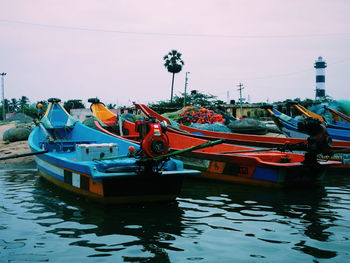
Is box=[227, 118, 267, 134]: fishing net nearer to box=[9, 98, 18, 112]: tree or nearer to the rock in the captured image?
the rock

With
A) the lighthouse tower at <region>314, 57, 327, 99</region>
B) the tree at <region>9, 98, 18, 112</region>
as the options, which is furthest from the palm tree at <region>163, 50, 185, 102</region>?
the tree at <region>9, 98, 18, 112</region>

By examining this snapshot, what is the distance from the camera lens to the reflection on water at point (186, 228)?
16.3ft

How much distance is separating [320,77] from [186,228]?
2314 inches

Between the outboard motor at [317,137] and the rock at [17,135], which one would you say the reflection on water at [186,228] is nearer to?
the outboard motor at [317,137]

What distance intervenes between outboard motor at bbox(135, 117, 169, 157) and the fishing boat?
84.2 inches

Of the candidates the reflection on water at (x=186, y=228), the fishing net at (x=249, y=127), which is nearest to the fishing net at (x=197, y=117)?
the fishing net at (x=249, y=127)

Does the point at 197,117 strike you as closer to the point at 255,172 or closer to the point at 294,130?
the point at 294,130

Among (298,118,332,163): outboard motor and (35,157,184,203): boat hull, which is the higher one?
(298,118,332,163): outboard motor

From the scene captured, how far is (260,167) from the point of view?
8.98m

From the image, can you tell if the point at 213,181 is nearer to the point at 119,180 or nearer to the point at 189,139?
the point at 189,139

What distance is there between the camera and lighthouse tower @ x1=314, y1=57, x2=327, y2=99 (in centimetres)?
5748

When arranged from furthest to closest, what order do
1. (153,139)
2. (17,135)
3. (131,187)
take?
(17,135) < (131,187) < (153,139)

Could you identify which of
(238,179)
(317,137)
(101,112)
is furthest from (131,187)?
(101,112)

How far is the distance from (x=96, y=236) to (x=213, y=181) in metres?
4.86
